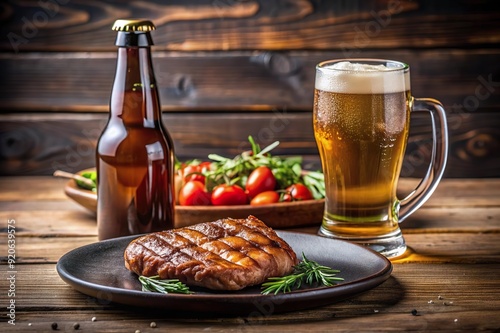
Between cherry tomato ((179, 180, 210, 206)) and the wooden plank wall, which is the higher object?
the wooden plank wall

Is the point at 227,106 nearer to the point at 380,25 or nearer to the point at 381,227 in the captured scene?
the point at 380,25

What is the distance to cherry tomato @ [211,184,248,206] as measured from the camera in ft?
6.32

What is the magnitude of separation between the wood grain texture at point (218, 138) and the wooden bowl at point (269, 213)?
41.2 inches

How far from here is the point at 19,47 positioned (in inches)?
114

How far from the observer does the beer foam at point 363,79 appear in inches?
62.0

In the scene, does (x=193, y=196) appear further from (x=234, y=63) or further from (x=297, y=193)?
(x=234, y=63)

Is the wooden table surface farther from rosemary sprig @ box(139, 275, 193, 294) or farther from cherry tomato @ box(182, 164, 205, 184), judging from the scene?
cherry tomato @ box(182, 164, 205, 184)

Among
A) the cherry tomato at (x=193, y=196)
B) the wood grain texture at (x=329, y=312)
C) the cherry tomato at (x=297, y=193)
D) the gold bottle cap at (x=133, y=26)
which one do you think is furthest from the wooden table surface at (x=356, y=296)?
the gold bottle cap at (x=133, y=26)

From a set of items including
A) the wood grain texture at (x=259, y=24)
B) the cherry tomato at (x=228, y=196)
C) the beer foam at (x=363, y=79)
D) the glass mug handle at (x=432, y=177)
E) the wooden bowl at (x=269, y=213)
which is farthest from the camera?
the wood grain texture at (x=259, y=24)

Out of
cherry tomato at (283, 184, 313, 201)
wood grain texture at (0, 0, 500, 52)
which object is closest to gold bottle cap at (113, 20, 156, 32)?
cherry tomato at (283, 184, 313, 201)

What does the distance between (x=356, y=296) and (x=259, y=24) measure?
1.69 m

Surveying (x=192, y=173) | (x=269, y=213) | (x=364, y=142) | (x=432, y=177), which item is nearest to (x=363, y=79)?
(x=364, y=142)

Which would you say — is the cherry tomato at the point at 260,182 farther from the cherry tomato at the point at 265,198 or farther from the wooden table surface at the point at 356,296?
the wooden table surface at the point at 356,296

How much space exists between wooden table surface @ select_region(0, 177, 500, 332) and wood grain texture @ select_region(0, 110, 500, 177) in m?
0.88
